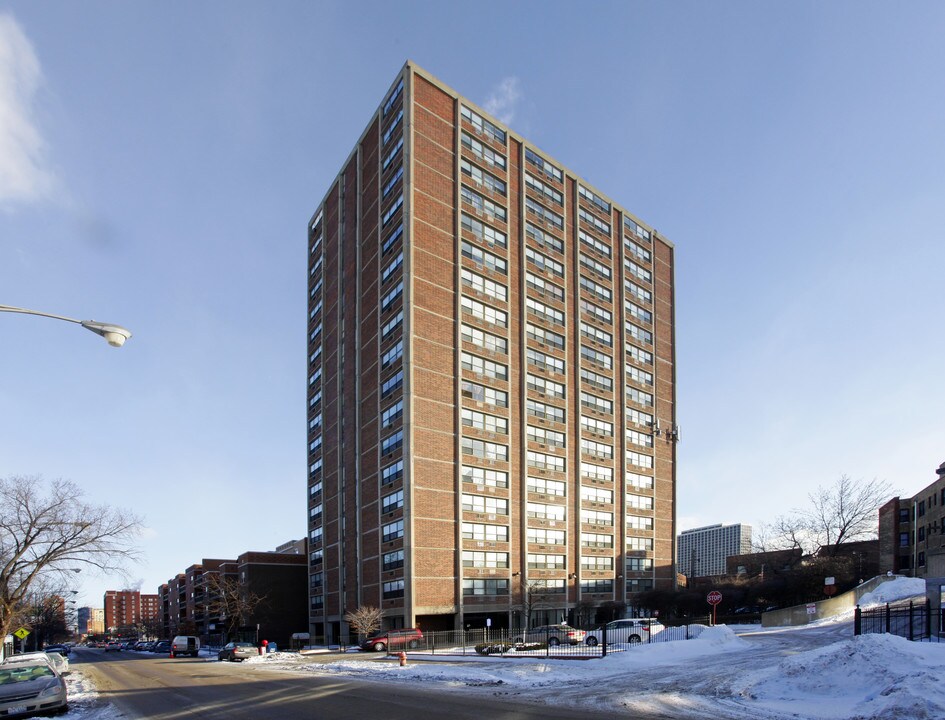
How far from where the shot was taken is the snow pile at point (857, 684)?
1355 centimetres

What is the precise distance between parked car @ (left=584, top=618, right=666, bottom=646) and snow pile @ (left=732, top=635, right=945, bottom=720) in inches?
694

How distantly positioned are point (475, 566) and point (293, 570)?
4354 cm

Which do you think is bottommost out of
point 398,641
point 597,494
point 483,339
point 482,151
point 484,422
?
point 398,641

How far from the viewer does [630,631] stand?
36.4 meters

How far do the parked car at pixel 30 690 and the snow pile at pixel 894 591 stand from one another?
50.8 m

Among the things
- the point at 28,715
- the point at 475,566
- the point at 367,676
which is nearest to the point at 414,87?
the point at 475,566

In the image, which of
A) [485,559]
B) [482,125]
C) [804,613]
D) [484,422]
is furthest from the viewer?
[482,125]

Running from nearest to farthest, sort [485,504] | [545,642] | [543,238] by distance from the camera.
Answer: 1. [545,642]
2. [485,504]
3. [543,238]

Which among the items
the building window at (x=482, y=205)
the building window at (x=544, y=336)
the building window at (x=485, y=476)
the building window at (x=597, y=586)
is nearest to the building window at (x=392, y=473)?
the building window at (x=485, y=476)

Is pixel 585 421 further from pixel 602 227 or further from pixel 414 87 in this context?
pixel 414 87

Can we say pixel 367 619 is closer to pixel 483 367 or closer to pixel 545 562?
pixel 545 562

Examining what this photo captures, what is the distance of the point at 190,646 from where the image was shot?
72438 mm

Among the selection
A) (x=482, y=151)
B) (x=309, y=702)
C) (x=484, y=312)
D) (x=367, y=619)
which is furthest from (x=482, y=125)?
(x=309, y=702)

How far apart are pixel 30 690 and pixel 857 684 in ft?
68.2
